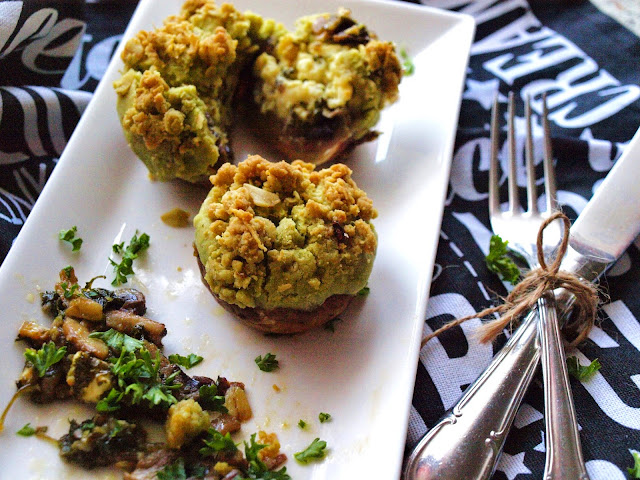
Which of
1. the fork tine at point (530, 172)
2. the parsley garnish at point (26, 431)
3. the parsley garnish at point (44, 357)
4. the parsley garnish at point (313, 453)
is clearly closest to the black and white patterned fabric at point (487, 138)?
the fork tine at point (530, 172)

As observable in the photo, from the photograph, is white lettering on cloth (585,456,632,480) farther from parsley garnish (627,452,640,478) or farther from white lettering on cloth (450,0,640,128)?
white lettering on cloth (450,0,640,128)

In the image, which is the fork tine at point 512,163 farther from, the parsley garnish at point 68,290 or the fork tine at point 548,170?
the parsley garnish at point 68,290

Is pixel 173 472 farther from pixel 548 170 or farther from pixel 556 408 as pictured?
pixel 548 170

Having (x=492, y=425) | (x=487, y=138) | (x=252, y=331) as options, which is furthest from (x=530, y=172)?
(x=252, y=331)

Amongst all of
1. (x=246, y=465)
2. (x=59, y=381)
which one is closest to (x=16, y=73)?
(x=59, y=381)

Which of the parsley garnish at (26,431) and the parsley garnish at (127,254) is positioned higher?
the parsley garnish at (127,254)

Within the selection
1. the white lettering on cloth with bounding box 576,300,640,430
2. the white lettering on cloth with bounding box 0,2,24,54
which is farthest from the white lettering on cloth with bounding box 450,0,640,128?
the white lettering on cloth with bounding box 0,2,24,54
